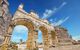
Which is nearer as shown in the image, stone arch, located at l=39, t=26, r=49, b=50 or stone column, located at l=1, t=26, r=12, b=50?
stone column, located at l=1, t=26, r=12, b=50

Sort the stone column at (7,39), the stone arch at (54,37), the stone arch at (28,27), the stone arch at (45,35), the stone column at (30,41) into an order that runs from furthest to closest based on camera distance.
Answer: the stone arch at (54,37) < the stone arch at (45,35) < the stone column at (30,41) < the stone arch at (28,27) < the stone column at (7,39)

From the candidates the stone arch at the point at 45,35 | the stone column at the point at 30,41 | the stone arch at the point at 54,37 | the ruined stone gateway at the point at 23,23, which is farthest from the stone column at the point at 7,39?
the stone arch at the point at 54,37

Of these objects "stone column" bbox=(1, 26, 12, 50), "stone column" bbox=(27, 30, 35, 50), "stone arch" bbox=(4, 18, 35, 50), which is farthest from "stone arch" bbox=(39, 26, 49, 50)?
"stone column" bbox=(1, 26, 12, 50)

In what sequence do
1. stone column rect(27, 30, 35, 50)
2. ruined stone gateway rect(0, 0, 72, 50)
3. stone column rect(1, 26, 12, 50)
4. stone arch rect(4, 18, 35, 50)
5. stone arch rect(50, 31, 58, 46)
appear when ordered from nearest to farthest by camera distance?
stone column rect(1, 26, 12, 50) < ruined stone gateway rect(0, 0, 72, 50) < stone arch rect(4, 18, 35, 50) < stone column rect(27, 30, 35, 50) < stone arch rect(50, 31, 58, 46)

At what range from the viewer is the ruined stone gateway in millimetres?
14016

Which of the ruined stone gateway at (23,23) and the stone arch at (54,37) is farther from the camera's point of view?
the stone arch at (54,37)

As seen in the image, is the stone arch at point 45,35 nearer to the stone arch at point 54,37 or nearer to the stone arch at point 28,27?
the stone arch at point 54,37

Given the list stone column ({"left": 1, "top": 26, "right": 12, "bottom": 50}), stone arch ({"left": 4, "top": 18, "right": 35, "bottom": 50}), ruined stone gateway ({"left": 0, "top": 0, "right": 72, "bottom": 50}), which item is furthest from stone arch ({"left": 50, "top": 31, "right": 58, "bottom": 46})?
stone column ({"left": 1, "top": 26, "right": 12, "bottom": 50})

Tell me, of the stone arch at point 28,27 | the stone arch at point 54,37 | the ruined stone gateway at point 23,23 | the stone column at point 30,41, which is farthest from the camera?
the stone arch at point 54,37

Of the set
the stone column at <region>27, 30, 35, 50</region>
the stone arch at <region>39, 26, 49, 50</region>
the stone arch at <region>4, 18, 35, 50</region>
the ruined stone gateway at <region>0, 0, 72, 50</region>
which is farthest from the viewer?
the stone arch at <region>39, 26, 49, 50</region>

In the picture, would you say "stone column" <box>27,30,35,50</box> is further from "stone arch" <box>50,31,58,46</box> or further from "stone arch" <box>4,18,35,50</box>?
"stone arch" <box>50,31,58,46</box>

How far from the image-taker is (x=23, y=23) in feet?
53.5

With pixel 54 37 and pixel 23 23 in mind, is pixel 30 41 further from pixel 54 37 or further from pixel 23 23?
pixel 54 37

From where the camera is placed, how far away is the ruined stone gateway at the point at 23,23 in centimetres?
1402
